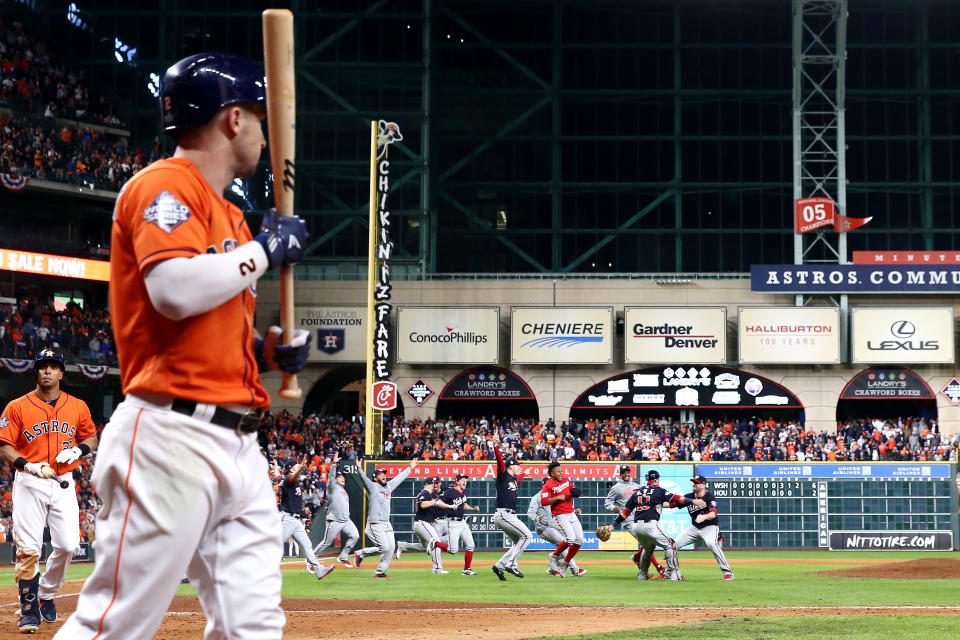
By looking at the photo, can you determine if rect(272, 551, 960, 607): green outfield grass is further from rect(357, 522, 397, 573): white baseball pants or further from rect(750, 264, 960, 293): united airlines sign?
rect(750, 264, 960, 293): united airlines sign

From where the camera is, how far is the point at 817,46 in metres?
54.8

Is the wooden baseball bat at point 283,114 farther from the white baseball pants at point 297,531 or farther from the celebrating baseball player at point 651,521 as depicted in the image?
the celebrating baseball player at point 651,521

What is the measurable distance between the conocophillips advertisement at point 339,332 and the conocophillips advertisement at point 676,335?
10903mm

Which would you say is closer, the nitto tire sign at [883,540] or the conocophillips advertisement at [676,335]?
the nitto tire sign at [883,540]

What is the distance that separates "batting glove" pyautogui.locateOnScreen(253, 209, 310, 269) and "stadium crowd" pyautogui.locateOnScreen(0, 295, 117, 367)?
122 feet

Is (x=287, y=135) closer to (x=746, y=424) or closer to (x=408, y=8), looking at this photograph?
(x=746, y=424)

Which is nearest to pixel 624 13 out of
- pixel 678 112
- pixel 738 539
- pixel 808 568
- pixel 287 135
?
pixel 678 112

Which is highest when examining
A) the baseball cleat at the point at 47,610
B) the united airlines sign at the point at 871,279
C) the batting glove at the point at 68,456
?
the united airlines sign at the point at 871,279

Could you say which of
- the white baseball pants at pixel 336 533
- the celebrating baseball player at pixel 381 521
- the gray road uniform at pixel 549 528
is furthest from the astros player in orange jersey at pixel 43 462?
the gray road uniform at pixel 549 528

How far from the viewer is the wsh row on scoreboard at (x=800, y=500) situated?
32.4 m

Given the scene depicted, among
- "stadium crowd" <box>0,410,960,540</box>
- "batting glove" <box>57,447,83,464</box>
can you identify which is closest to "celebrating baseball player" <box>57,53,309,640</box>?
"batting glove" <box>57,447,83,464</box>

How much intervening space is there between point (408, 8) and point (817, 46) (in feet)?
62.9

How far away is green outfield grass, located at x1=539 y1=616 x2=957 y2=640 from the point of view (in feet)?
37.2

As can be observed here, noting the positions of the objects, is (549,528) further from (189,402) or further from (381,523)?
(189,402)
